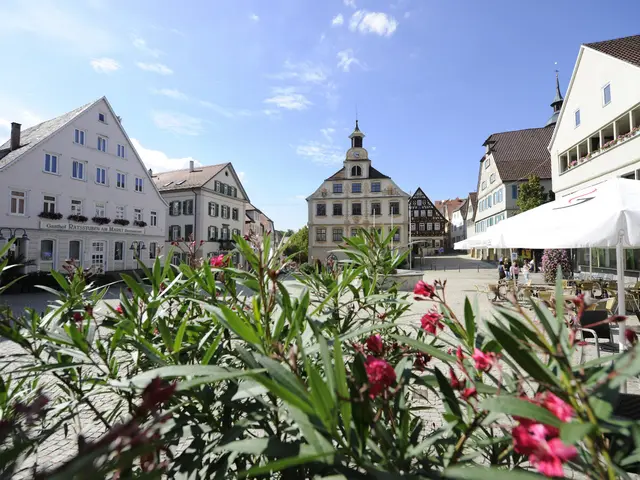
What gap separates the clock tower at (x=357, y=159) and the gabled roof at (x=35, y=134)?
21.6 meters

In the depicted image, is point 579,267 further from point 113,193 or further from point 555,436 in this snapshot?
point 113,193

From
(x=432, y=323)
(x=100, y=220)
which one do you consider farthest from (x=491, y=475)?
(x=100, y=220)

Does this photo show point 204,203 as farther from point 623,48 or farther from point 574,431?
point 574,431

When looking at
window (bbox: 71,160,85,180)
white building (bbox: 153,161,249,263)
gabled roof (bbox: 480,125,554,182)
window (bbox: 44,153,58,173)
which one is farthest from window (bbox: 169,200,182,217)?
gabled roof (bbox: 480,125,554,182)

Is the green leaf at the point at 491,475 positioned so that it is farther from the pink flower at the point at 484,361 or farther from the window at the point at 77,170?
the window at the point at 77,170

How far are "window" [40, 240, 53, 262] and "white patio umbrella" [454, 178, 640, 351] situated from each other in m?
23.2

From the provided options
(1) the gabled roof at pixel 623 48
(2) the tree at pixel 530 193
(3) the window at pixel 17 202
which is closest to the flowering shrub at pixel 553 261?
(2) the tree at pixel 530 193

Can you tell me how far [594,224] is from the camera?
374 cm

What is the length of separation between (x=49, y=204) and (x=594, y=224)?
974 inches

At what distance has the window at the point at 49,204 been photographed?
1900cm

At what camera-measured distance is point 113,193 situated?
2295 centimetres

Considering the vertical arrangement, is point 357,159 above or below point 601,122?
above

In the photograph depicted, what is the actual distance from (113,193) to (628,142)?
93.2ft

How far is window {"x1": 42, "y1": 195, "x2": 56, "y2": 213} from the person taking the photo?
62.3 feet
